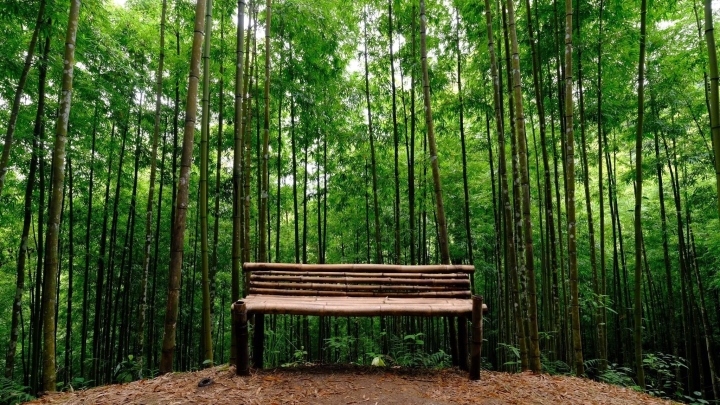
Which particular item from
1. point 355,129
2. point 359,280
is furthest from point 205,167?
point 355,129

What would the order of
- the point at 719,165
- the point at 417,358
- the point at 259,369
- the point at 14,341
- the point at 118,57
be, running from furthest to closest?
the point at 118,57 → the point at 14,341 → the point at 417,358 → the point at 259,369 → the point at 719,165

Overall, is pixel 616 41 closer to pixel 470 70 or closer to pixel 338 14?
pixel 470 70

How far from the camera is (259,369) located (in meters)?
3.04

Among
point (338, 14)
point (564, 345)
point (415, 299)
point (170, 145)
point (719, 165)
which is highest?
point (338, 14)

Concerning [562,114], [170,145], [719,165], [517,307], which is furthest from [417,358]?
[170,145]

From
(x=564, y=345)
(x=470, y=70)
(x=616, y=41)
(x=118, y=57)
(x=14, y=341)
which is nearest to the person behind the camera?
(x=616, y=41)

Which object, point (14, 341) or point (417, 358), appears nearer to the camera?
point (417, 358)

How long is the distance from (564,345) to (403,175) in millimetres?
4900

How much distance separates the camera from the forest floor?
2.49m

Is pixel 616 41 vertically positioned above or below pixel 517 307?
above

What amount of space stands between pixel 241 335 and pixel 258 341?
1.61 feet

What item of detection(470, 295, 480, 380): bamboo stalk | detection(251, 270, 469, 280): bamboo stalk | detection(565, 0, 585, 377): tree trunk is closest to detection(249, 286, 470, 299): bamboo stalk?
detection(251, 270, 469, 280): bamboo stalk

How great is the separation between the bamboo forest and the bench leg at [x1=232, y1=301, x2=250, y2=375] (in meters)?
0.30

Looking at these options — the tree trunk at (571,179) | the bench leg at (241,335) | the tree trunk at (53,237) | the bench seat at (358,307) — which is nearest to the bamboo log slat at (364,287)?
the bench seat at (358,307)
